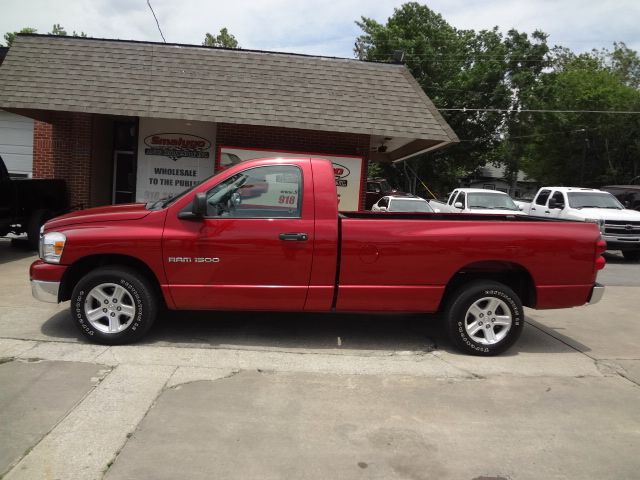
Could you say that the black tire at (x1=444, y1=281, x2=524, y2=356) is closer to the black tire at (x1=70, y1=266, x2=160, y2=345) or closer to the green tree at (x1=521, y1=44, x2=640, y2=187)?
the black tire at (x1=70, y1=266, x2=160, y2=345)

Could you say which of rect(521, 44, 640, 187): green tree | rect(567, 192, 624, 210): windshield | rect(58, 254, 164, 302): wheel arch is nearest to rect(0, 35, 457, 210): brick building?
rect(567, 192, 624, 210): windshield

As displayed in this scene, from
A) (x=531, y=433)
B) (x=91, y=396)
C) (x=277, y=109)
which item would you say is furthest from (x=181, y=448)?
(x=277, y=109)

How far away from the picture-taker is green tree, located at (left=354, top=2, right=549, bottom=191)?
36.6 m

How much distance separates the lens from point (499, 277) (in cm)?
579

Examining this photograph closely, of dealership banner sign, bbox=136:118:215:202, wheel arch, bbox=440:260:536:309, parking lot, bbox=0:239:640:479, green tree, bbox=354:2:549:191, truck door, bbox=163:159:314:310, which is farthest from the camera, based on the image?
green tree, bbox=354:2:549:191

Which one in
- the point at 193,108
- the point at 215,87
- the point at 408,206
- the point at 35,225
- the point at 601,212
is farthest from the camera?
the point at 408,206

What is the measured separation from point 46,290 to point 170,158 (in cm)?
812

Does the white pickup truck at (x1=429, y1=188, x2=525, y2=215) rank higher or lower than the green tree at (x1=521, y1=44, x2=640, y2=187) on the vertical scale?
lower

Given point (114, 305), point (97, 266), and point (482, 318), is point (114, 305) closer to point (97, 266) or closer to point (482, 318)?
point (97, 266)

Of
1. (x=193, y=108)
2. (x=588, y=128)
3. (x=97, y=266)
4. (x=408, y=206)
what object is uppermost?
(x=588, y=128)

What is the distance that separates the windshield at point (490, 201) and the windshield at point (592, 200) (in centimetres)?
167

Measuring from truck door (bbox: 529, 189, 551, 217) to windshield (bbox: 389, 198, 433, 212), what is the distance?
10.9 feet

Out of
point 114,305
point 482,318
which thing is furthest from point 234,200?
point 482,318

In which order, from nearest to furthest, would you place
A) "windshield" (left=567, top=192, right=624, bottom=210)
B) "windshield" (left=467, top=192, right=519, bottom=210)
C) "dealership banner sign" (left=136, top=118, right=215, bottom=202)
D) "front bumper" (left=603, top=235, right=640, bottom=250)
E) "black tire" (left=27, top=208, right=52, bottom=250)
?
"black tire" (left=27, top=208, right=52, bottom=250), "dealership banner sign" (left=136, top=118, right=215, bottom=202), "front bumper" (left=603, top=235, right=640, bottom=250), "windshield" (left=567, top=192, right=624, bottom=210), "windshield" (left=467, top=192, right=519, bottom=210)
